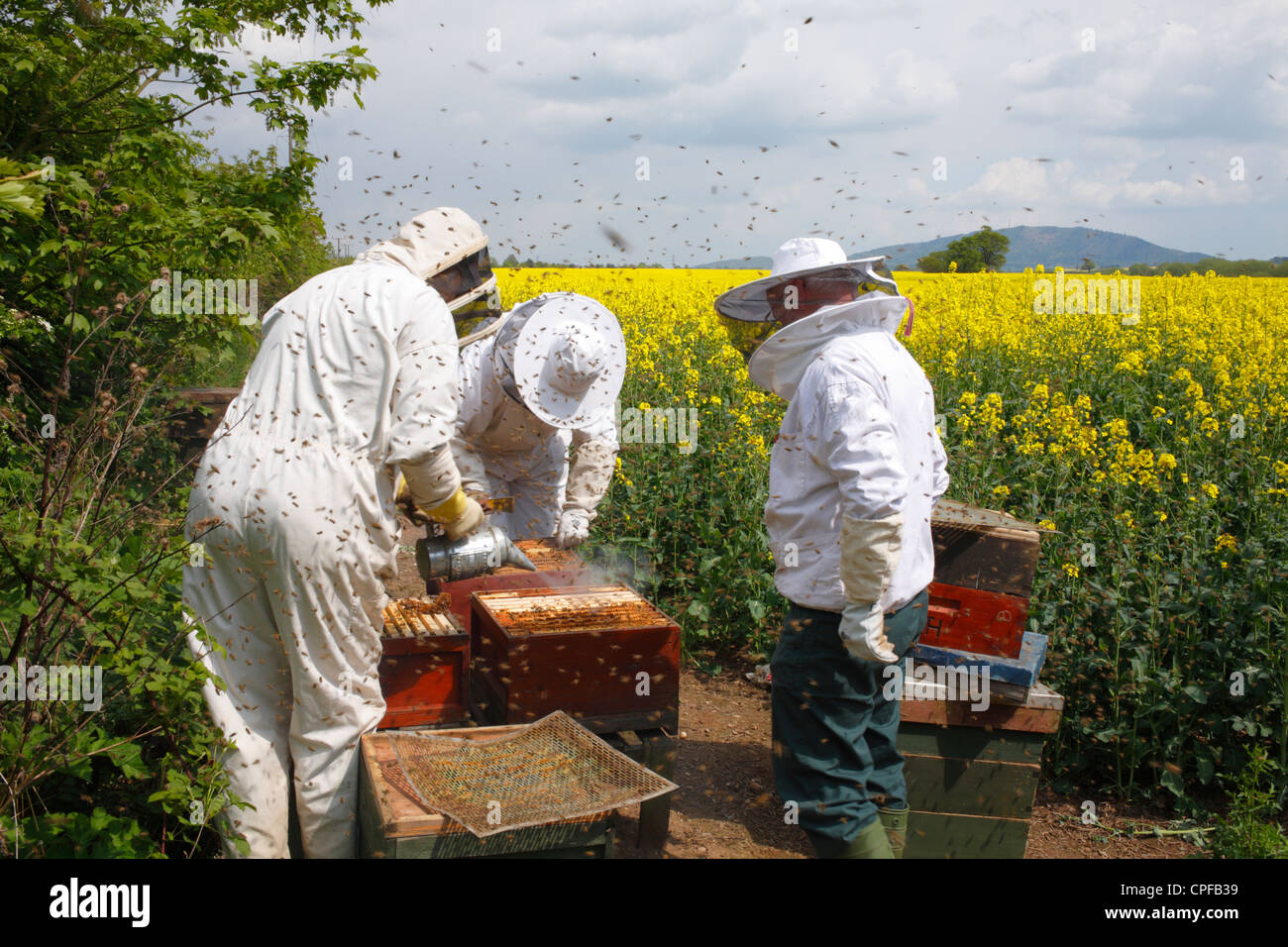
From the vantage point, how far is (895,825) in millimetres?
3463

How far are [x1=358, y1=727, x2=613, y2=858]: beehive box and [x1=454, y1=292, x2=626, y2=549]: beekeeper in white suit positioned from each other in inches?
96.9

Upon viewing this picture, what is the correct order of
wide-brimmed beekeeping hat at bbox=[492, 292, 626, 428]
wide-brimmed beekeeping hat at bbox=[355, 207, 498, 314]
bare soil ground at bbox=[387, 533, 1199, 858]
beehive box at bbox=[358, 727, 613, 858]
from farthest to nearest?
wide-brimmed beekeeping hat at bbox=[492, 292, 626, 428]
bare soil ground at bbox=[387, 533, 1199, 858]
wide-brimmed beekeeping hat at bbox=[355, 207, 498, 314]
beehive box at bbox=[358, 727, 613, 858]

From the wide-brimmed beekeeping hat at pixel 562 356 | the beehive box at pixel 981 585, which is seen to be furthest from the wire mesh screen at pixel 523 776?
the wide-brimmed beekeeping hat at pixel 562 356

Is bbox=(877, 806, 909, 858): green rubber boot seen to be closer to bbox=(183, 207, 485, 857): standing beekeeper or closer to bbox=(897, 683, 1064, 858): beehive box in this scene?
bbox=(897, 683, 1064, 858): beehive box

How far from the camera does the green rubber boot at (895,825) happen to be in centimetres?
345

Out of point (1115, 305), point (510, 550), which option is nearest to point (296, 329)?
point (510, 550)

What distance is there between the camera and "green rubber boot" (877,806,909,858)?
3447 millimetres

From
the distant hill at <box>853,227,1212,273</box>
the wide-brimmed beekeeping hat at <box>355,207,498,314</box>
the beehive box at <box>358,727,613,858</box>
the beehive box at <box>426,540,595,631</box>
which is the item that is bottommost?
the beehive box at <box>358,727,613,858</box>

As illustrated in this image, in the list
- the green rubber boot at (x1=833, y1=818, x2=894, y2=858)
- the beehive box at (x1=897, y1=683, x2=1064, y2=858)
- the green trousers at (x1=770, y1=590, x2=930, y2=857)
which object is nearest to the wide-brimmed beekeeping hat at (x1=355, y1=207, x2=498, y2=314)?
the green trousers at (x1=770, y1=590, x2=930, y2=857)

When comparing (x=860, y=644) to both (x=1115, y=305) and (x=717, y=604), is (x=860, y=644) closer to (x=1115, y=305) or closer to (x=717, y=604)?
(x=717, y=604)

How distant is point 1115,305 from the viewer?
10.1 metres

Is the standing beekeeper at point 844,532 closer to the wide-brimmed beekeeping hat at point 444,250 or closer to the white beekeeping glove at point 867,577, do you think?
the white beekeeping glove at point 867,577

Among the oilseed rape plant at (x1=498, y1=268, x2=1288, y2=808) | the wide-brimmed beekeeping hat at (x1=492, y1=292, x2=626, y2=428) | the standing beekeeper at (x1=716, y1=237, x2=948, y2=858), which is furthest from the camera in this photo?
the wide-brimmed beekeeping hat at (x1=492, y1=292, x2=626, y2=428)

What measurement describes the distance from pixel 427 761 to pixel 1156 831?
3.45 metres
